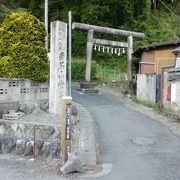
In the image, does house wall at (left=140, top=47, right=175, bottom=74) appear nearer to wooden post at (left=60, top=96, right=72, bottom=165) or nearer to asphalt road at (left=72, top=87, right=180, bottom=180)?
asphalt road at (left=72, top=87, right=180, bottom=180)

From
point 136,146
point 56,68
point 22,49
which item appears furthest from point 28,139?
point 22,49

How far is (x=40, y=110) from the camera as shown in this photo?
48.0 feet

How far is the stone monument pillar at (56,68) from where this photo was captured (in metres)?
14.0

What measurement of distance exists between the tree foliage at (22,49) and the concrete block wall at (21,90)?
0.38 metres

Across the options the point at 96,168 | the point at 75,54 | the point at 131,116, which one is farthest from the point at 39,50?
the point at 75,54

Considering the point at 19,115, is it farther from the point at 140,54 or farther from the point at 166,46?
the point at 140,54

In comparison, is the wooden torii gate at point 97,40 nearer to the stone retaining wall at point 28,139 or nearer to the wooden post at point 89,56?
the wooden post at point 89,56

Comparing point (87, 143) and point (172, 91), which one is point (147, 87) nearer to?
point (172, 91)

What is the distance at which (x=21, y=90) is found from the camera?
14.2 meters

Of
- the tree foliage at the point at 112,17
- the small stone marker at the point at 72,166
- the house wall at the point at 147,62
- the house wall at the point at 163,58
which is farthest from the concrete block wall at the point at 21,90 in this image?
the tree foliage at the point at 112,17

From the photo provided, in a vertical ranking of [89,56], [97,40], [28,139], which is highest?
[97,40]

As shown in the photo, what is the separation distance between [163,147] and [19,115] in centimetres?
549

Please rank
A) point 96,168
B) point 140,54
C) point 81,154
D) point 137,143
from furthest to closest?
1. point 140,54
2. point 137,143
3. point 81,154
4. point 96,168

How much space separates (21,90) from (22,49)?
173cm
